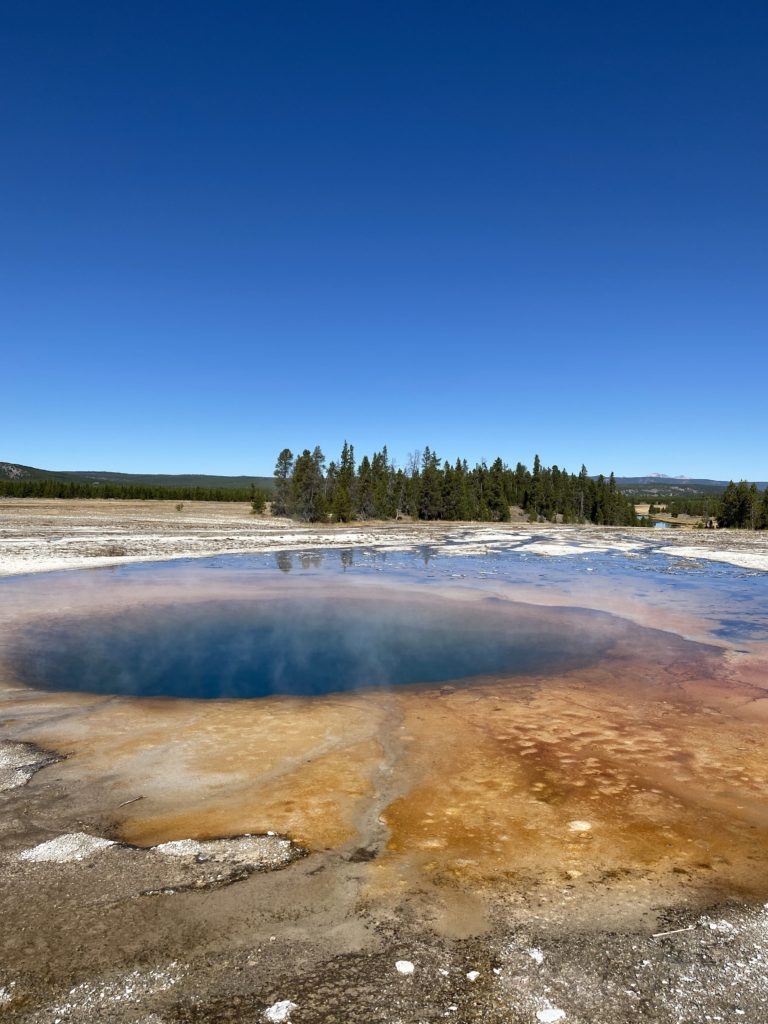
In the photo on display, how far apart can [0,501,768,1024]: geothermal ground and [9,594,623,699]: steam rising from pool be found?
0.91 m

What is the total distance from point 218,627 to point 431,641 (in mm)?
5754

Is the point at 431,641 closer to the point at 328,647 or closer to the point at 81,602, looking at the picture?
the point at 328,647

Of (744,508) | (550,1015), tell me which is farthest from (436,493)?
(550,1015)

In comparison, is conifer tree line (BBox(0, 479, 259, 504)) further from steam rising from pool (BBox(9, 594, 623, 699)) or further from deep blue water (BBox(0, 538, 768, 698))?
steam rising from pool (BBox(9, 594, 623, 699))

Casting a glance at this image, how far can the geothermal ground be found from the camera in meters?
4.18

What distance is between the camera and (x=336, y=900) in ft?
16.8

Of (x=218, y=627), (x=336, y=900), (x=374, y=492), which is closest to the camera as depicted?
(x=336, y=900)

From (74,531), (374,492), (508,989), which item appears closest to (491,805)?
(508,989)

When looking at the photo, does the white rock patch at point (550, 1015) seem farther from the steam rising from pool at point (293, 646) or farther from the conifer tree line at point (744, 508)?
the conifer tree line at point (744, 508)

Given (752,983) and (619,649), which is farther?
(619,649)

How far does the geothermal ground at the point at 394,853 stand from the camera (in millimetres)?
4184

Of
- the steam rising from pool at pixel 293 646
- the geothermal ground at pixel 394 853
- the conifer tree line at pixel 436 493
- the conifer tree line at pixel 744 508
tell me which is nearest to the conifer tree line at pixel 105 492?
the conifer tree line at pixel 436 493

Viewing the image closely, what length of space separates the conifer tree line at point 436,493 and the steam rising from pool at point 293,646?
54119mm

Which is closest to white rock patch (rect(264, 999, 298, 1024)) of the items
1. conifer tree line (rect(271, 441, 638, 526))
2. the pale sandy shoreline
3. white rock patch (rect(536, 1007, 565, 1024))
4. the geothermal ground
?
the geothermal ground
